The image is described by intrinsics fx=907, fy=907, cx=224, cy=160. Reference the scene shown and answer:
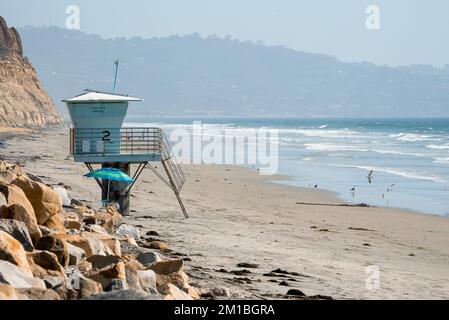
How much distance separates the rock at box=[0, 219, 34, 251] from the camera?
9641 mm

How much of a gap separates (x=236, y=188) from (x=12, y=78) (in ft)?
234

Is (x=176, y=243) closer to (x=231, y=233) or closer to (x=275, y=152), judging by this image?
(x=231, y=233)

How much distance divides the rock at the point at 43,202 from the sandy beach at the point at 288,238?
6.60ft

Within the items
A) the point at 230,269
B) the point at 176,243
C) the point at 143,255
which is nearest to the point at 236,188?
the point at 176,243

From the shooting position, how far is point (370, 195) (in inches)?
1198

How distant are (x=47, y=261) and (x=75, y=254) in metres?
0.85

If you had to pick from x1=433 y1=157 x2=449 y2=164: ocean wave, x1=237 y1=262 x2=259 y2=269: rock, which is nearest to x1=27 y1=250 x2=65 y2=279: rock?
x1=237 y1=262 x2=259 y2=269: rock

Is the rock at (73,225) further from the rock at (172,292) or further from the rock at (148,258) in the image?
the rock at (172,292)

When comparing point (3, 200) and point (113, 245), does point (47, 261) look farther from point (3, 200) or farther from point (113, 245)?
point (113, 245)

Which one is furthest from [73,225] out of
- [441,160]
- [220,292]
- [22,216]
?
[441,160]

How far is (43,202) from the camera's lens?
12.1m

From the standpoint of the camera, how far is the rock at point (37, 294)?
23.8 feet

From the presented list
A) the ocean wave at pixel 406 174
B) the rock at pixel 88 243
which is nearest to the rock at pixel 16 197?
the rock at pixel 88 243
